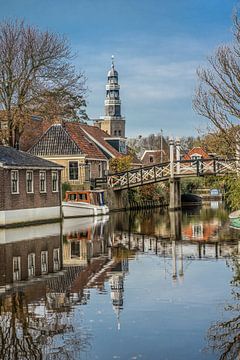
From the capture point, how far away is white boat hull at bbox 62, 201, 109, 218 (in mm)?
41344

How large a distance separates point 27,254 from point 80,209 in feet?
69.5

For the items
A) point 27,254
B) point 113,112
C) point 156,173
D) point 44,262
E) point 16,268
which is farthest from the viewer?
point 113,112

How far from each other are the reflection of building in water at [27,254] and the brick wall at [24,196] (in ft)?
6.85

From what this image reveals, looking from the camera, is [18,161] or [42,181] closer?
[18,161]

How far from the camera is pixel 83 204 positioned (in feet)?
139

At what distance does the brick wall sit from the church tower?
252 ft

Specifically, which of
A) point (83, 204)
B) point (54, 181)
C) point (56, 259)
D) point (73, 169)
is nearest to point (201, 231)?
point (54, 181)

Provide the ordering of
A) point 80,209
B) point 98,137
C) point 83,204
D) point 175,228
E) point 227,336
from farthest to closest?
point 98,137
point 83,204
point 80,209
point 175,228
point 227,336

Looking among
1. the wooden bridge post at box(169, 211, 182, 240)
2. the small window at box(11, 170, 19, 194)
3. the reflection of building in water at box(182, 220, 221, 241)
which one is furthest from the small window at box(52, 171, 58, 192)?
the reflection of building in water at box(182, 220, 221, 241)

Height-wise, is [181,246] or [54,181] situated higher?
[54,181]

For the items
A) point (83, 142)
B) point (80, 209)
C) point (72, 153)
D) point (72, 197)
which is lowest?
point (80, 209)

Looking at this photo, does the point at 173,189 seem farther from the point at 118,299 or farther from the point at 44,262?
the point at 118,299

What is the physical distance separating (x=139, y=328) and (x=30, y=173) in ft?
81.2

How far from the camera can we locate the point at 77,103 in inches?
1743
